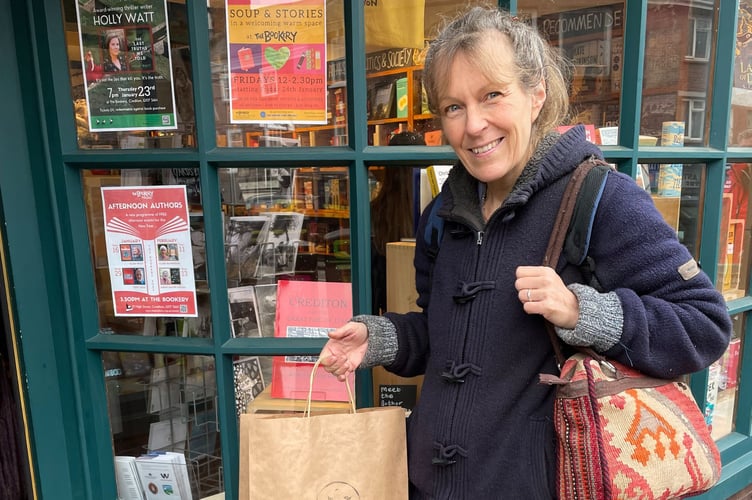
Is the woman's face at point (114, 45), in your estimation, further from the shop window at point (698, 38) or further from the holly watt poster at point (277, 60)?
the shop window at point (698, 38)

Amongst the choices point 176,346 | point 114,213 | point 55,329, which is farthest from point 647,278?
point 55,329

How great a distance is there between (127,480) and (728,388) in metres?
2.83

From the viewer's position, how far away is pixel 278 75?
1.76 m

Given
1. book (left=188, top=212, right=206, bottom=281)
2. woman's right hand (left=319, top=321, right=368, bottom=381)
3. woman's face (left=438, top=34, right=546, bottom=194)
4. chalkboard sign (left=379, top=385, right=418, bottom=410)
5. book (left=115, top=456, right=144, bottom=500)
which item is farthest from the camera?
book (left=115, top=456, right=144, bottom=500)

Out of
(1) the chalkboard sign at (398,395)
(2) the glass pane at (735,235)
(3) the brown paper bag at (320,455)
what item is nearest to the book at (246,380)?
(1) the chalkboard sign at (398,395)

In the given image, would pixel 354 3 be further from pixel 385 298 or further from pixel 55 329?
pixel 55 329

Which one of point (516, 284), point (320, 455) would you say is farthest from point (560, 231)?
point (320, 455)

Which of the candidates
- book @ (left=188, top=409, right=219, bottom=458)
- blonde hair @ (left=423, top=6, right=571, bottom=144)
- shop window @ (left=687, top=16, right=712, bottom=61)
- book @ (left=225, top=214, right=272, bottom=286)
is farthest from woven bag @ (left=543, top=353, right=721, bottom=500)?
shop window @ (left=687, top=16, right=712, bottom=61)

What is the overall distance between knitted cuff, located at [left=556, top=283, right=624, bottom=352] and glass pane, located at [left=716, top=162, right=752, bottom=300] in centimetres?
185

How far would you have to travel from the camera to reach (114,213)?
183 centimetres

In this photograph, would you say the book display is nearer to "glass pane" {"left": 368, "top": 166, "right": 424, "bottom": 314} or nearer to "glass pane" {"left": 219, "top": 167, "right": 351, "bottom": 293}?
"glass pane" {"left": 368, "top": 166, "right": 424, "bottom": 314}

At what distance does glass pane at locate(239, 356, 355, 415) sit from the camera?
1.89 m

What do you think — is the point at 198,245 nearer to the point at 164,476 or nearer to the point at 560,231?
the point at 164,476

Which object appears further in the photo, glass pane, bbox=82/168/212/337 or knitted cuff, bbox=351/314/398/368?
glass pane, bbox=82/168/212/337
